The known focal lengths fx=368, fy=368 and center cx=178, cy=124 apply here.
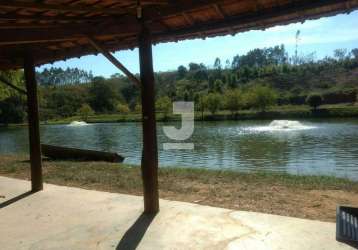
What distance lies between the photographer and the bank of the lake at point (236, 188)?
16.0 ft

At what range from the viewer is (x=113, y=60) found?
15.1 ft

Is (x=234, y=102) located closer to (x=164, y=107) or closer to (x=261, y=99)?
(x=261, y=99)

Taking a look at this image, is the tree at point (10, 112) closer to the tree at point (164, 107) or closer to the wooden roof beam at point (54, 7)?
the tree at point (164, 107)

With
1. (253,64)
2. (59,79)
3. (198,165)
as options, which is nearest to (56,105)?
(59,79)

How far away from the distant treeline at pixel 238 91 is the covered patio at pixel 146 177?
49.8 meters

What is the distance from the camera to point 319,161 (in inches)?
468

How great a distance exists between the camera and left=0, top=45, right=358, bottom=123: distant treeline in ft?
187

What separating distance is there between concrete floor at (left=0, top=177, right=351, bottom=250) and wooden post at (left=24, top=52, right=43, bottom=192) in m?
1.02

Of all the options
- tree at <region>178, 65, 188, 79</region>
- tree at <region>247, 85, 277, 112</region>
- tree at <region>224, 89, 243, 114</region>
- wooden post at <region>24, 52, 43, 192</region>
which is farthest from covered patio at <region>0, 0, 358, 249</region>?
tree at <region>178, 65, 188, 79</region>

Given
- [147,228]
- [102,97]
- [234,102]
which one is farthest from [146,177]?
[102,97]

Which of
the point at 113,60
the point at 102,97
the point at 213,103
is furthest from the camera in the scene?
the point at 102,97

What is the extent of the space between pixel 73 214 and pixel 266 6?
10.9 ft

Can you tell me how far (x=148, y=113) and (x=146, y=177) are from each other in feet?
2.49

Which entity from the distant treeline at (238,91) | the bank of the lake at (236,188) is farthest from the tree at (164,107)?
the bank of the lake at (236,188)
